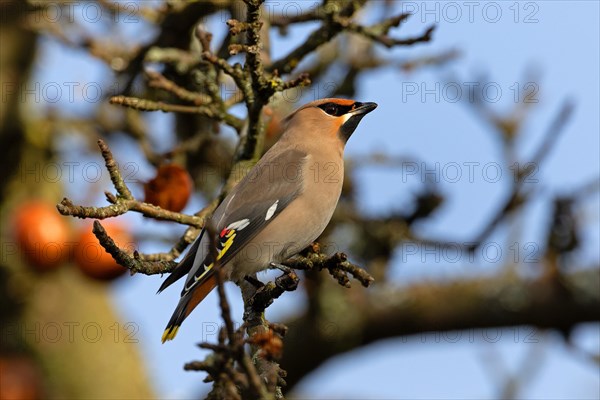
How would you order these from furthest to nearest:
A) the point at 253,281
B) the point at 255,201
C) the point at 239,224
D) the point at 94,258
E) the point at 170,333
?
the point at 94,258 → the point at 255,201 → the point at 239,224 → the point at 253,281 → the point at 170,333

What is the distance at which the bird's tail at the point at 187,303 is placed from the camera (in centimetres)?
382

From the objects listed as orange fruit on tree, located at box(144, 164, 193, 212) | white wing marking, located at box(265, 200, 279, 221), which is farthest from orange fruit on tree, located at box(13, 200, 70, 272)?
white wing marking, located at box(265, 200, 279, 221)

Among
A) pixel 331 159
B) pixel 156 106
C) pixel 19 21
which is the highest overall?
pixel 19 21

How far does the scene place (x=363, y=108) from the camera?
5.02 m

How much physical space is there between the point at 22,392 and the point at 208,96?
3.13m

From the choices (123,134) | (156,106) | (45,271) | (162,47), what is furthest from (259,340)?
(45,271)

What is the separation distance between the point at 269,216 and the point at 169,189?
467mm

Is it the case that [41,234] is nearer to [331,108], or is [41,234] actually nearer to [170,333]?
[331,108]

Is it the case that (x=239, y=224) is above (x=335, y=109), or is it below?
below

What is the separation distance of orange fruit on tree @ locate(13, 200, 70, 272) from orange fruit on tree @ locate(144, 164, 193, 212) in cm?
216

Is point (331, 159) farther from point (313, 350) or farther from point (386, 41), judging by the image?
point (313, 350)

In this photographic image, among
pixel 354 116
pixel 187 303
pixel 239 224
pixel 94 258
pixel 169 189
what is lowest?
pixel 94 258

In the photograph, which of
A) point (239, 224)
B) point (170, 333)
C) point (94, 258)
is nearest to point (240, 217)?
point (239, 224)

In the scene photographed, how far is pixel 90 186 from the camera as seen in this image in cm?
682
